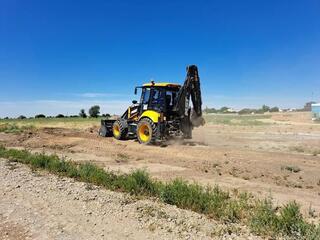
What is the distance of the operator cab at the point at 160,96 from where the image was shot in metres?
15.1

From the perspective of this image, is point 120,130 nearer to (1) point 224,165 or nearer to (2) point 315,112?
(1) point 224,165

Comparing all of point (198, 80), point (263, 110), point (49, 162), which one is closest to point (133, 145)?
point (198, 80)

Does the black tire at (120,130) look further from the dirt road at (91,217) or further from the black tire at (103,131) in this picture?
the dirt road at (91,217)

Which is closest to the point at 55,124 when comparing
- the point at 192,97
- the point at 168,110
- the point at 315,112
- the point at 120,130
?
the point at 120,130

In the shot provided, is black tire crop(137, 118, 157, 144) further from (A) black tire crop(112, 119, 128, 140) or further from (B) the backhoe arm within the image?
(A) black tire crop(112, 119, 128, 140)

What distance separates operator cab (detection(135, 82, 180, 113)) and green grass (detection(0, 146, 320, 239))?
680 centimetres

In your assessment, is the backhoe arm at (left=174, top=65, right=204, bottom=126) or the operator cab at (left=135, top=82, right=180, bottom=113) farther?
the operator cab at (left=135, top=82, right=180, bottom=113)

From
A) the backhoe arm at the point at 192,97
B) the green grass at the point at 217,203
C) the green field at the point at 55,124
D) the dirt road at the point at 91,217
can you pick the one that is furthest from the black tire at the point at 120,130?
the green field at the point at 55,124

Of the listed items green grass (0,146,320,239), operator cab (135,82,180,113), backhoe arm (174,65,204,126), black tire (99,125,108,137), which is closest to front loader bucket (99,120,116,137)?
black tire (99,125,108,137)

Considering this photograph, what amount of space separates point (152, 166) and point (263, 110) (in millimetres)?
105216

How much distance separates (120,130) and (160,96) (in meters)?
3.52

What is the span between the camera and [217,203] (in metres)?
5.89

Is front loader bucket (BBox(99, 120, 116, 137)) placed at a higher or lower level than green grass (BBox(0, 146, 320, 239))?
higher

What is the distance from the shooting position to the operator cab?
15078mm
